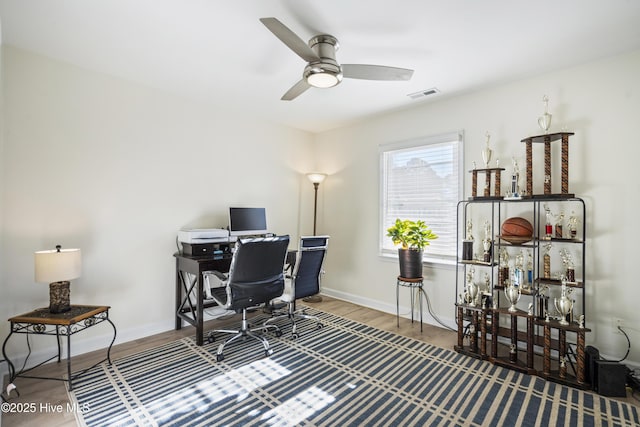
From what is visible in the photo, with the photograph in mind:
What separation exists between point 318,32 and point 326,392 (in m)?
2.59

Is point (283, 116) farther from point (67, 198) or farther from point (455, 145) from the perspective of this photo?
point (67, 198)

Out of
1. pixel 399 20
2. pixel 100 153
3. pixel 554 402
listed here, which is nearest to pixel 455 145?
pixel 399 20

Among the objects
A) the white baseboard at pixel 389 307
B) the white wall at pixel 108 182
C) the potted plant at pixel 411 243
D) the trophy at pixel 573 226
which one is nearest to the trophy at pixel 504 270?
the trophy at pixel 573 226

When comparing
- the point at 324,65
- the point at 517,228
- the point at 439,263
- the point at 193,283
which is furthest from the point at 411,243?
the point at 193,283

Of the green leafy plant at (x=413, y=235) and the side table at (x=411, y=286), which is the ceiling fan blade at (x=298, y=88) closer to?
the green leafy plant at (x=413, y=235)

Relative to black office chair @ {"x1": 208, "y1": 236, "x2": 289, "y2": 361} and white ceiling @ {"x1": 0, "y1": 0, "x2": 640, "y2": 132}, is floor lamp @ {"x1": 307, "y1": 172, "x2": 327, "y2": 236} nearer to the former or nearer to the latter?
white ceiling @ {"x1": 0, "y1": 0, "x2": 640, "y2": 132}

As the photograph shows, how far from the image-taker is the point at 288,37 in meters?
1.85

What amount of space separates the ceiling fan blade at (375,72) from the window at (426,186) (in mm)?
1499

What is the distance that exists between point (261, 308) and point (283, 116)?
2582 millimetres

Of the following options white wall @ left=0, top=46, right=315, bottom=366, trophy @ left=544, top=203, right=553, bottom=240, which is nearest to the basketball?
→ trophy @ left=544, top=203, right=553, bottom=240

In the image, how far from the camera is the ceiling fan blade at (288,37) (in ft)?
5.63

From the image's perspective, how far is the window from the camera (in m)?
3.53

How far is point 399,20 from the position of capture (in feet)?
6.87

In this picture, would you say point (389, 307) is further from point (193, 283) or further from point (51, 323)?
point (51, 323)
